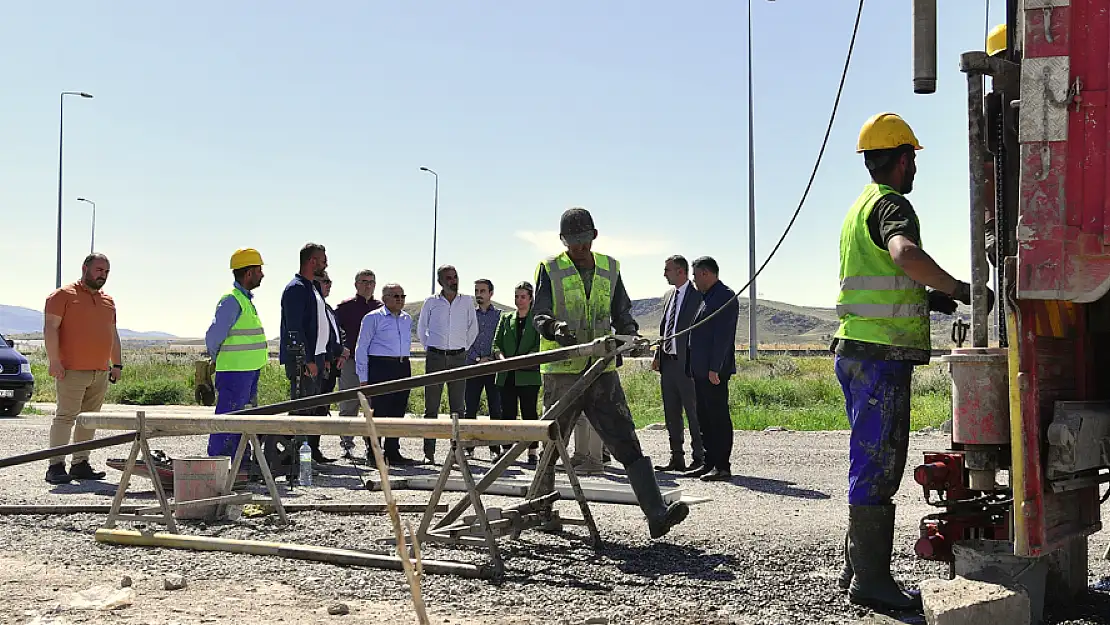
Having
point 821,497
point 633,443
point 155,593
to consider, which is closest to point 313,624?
point 155,593

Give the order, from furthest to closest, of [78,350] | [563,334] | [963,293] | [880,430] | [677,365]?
[677,365], [78,350], [563,334], [880,430], [963,293]

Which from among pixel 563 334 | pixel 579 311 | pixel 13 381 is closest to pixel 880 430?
pixel 563 334

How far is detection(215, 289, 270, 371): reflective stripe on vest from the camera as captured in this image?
31.3ft

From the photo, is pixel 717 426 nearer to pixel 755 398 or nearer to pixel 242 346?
pixel 242 346

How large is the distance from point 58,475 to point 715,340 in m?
6.03

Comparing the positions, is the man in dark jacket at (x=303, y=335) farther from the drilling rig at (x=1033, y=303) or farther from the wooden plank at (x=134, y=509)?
the drilling rig at (x=1033, y=303)

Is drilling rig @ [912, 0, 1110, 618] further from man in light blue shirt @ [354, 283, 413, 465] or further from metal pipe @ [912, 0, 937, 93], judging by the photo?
man in light blue shirt @ [354, 283, 413, 465]

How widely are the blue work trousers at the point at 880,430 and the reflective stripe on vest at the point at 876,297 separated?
13cm

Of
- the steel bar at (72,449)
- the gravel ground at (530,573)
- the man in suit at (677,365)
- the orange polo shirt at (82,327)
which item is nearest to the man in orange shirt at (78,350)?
the orange polo shirt at (82,327)

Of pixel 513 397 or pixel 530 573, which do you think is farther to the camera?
pixel 513 397

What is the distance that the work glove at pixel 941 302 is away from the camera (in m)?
5.04

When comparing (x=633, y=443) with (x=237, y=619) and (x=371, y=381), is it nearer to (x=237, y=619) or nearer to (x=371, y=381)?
(x=237, y=619)

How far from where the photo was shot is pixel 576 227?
7.10 metres

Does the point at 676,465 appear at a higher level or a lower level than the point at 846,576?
lower
